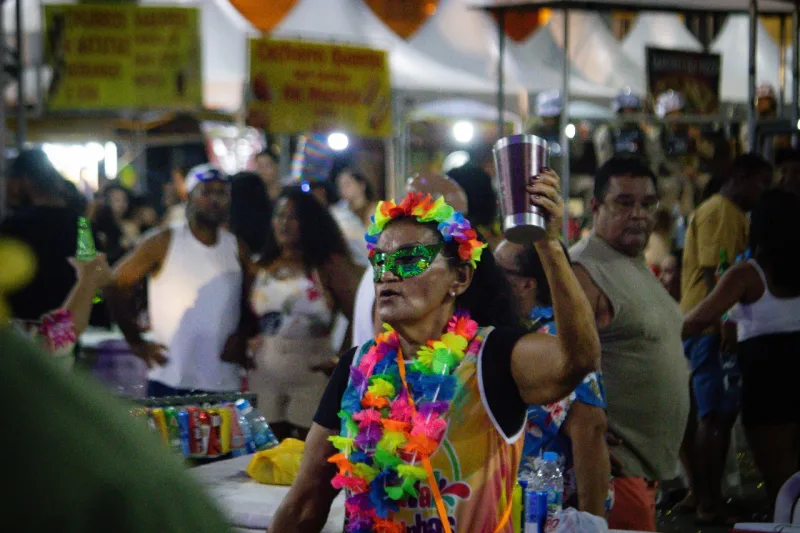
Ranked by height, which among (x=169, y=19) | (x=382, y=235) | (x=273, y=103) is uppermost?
(x=169, y=19)

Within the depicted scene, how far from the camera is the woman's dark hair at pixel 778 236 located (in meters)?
6.28

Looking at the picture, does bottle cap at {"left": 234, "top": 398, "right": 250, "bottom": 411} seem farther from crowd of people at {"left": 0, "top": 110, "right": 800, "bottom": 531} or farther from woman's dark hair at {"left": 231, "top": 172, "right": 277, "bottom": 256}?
woman's dark hair at {"left": 231, "top": 172, "right": 277, "bottom": 256}

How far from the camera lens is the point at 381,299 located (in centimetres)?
312

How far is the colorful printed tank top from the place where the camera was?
285 cm

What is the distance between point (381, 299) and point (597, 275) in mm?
1664

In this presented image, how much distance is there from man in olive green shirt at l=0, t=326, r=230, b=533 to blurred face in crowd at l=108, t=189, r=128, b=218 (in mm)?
13916

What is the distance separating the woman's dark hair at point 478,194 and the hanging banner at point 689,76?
18.0ft

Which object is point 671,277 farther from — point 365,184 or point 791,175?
point 365,184

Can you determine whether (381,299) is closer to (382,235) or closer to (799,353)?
(382,235)

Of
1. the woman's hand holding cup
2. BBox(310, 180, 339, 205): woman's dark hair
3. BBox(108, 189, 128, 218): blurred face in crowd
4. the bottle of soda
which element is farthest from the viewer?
BBox(108, 189, 128, 218): blurred face in crowd

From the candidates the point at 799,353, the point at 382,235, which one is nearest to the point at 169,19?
the point at 799,353

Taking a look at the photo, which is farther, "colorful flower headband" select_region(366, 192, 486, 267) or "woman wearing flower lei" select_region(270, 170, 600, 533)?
"colorful flower headband" select_region(366, 192, 486, 267)

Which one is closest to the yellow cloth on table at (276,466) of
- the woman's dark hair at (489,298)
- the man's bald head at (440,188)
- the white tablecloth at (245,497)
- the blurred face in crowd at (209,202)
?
the white tablecloth at (245,497)

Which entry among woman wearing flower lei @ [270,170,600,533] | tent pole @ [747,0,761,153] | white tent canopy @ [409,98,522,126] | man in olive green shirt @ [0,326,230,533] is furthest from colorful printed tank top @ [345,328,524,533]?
white tent canopy @ [409,98,522,126]
